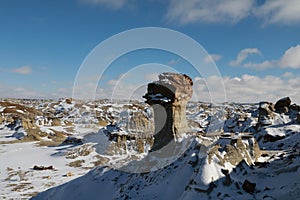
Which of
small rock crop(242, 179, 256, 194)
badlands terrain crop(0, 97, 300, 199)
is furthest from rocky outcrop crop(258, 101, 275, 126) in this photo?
small rock crop(242, 179, 256, 194)

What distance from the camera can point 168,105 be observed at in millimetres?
25000

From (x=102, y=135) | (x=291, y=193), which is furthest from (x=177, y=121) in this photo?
(x=102, y=135)

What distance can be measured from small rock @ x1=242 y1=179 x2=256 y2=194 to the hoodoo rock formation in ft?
38.4

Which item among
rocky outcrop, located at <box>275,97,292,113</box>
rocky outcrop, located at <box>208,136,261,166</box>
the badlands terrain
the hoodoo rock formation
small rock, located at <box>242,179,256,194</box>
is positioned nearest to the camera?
small rock, located at <box>242,179,256,194</box>

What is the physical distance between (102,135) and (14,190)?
89.8 feet

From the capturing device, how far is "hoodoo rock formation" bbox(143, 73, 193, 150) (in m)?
24.9

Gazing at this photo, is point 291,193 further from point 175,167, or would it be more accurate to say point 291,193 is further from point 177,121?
point 177,121

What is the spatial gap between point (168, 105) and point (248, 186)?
1288cm

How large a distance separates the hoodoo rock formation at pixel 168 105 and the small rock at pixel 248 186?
38.4 feet

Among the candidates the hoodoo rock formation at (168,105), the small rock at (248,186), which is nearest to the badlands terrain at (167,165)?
the small rock at (248,186)

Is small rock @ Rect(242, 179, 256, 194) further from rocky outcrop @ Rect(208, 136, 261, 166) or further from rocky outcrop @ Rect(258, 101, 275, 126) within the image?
rocky outcrop @ Rect(258, 101, 275, 126)

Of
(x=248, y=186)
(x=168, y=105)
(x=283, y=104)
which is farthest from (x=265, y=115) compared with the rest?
(x=248, y=186)

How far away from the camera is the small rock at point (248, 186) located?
13094 mm

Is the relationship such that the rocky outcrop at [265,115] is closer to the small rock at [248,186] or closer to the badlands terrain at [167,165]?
the badlands terrain at [167,165]
